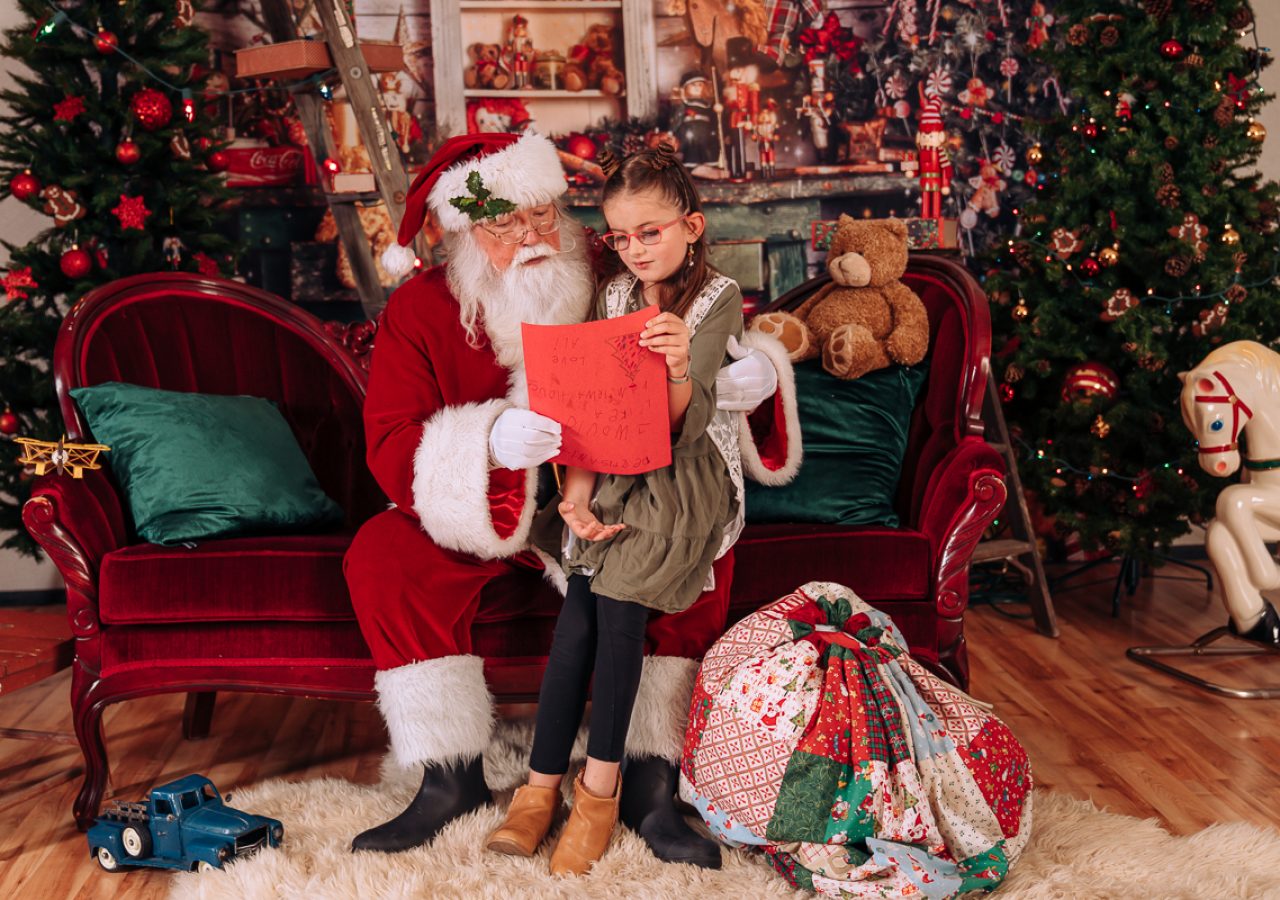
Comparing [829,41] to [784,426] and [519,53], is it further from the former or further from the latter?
[784,426]

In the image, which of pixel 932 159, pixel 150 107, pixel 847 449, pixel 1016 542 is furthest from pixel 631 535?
pixel 932 159

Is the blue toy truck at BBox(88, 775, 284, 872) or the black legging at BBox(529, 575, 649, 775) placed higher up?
the black legging at BBox(529, 575, 649, 775)

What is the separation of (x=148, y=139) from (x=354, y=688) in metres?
1.98

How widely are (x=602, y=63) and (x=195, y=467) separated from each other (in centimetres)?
223

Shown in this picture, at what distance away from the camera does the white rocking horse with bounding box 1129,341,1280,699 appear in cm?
298

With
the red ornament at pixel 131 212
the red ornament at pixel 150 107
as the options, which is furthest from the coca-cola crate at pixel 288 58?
the red ornament at pixel 131 212

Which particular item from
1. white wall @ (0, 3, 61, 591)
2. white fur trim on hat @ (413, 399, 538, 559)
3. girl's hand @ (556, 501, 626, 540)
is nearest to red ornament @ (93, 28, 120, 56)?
white wall @ (0, 3, 61, 591)

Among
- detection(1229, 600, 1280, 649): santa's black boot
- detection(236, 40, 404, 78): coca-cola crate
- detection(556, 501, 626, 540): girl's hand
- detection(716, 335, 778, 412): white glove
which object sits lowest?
detection(1229, 600, 1280, 649): santa's black boot

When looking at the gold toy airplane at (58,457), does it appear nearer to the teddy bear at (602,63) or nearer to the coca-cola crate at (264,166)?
the coca-cola crate at (264,166)

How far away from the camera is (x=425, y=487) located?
223 centimetres

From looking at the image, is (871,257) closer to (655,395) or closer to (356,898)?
(655,395)

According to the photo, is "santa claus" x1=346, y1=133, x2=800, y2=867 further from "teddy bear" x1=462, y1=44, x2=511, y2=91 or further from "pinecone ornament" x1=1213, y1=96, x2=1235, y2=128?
"pinecone ornament" x1=1213, y1=96, x2=1235, y2=128

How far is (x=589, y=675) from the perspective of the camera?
7.20 feet

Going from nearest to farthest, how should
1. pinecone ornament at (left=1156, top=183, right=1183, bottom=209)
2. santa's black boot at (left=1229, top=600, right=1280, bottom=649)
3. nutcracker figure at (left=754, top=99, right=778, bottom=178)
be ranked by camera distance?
santa's black boot at (left=1229, top=600, right=1280, bottom=649) < pinecone ornament at (left=1156, top=183, right=1183, bottom=209) < nutcracker figure at (left=754, top=99, right=778, bottom=178)
